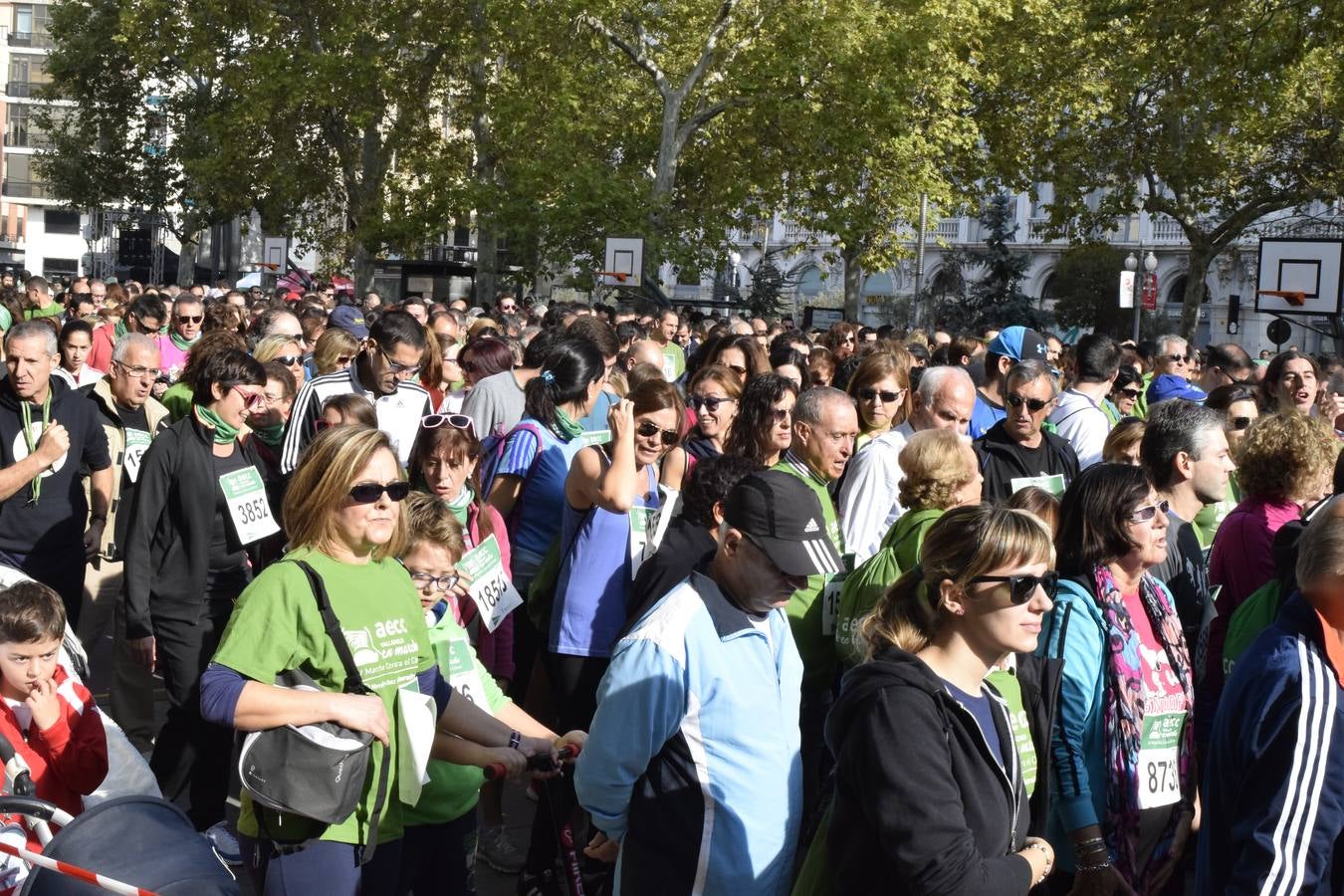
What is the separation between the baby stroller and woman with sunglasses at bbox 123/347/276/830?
9.69 feet

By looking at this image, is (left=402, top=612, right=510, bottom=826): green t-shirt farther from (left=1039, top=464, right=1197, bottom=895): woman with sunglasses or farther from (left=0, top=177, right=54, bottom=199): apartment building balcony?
(left=0, top=177, right=54, bottom=199): apartment building balcony

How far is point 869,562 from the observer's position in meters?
4.65

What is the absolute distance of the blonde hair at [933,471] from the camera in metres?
4.73

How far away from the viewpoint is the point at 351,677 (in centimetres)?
357

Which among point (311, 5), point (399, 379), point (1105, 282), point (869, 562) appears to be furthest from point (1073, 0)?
point (869, 562)

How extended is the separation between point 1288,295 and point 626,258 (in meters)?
9.62

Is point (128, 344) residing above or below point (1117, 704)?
above

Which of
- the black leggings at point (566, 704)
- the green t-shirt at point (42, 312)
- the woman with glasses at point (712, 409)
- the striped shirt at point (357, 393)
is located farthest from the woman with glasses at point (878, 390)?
the green t-shirt at point (42, 312)

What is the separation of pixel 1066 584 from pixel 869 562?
748 mm

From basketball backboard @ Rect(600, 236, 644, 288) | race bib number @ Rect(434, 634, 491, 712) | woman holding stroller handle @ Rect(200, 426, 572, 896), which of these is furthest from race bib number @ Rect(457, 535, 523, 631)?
basketball backboard @ Rect(600, 236, 644, 288)

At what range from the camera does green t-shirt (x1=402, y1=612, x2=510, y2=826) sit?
3.97 metres

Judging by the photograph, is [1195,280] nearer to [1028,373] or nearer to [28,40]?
[1028,373]

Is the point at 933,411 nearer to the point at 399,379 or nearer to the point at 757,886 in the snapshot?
the point at 399,379

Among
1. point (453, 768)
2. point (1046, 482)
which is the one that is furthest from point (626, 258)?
point (453, 768)
